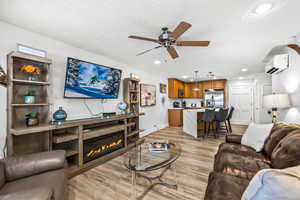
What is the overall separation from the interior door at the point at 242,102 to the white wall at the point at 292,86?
3433mm

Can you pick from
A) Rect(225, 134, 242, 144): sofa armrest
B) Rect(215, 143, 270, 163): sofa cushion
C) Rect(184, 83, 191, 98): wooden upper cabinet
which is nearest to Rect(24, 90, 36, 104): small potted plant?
Rect(215, 143, 270, 163): sofa cushion

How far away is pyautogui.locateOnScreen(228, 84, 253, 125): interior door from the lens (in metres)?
5.96

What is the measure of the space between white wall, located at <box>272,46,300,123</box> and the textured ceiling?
18.8 inches

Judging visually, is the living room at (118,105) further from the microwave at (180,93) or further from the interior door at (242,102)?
the microwave at (180,93)

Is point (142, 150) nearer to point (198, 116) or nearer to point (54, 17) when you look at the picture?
point (54, 17)

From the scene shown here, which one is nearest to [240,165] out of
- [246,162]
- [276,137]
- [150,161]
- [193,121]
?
[246,162]

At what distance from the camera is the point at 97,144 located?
2537 mm

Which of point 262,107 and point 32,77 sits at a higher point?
point 32,77

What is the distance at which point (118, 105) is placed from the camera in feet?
10.8

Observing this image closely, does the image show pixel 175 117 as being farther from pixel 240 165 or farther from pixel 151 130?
pixel 240 165

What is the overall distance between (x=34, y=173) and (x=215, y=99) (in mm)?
6939

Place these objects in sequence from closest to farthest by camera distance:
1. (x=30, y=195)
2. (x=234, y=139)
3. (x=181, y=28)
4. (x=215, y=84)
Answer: (x=30, y=195) < (x=181, y=28) < (x=234, y=139) < (x=215, y=84)

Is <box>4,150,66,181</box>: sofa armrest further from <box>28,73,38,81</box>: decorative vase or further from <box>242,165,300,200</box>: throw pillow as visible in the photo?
<box>242,165,300,200</box>: throw pillow

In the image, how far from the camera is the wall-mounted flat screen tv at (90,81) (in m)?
2.40
